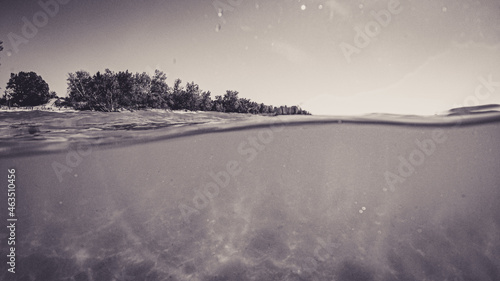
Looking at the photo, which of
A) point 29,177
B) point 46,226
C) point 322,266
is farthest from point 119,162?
point 322,266

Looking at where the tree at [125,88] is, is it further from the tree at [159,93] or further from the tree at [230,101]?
the tree at [230,101]

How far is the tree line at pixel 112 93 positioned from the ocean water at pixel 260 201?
12.1 ft

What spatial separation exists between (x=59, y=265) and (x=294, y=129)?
16.4m

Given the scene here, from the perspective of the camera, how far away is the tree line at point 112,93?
20.1 m

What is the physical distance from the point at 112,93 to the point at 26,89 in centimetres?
2289

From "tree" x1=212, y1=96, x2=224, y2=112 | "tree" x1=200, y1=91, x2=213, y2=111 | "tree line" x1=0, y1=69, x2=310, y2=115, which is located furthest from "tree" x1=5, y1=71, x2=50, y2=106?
"tree" x1=212, y1=96, x2=224, y2=112

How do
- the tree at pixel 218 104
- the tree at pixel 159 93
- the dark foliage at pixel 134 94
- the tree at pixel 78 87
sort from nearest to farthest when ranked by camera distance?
the dark foliage at pixel 134 94 < the tree at pixel 78 87 < the tree at pixel 159 93 < the tree at pixel 218 104

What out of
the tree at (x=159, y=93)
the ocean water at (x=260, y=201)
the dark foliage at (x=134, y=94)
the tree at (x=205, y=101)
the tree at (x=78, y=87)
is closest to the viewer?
the ocean water at (x=260, y=201)

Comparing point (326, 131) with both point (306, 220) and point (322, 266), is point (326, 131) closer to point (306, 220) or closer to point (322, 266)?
point (306, 220)

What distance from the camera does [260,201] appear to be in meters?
11.2

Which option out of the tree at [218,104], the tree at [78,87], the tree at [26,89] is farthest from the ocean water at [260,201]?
the tree at [218,104]

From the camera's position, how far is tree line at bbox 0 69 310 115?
2012cm

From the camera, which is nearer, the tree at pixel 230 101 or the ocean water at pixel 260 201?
the ocean water at pixel 260 201

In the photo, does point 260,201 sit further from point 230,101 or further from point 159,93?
point 230,101
